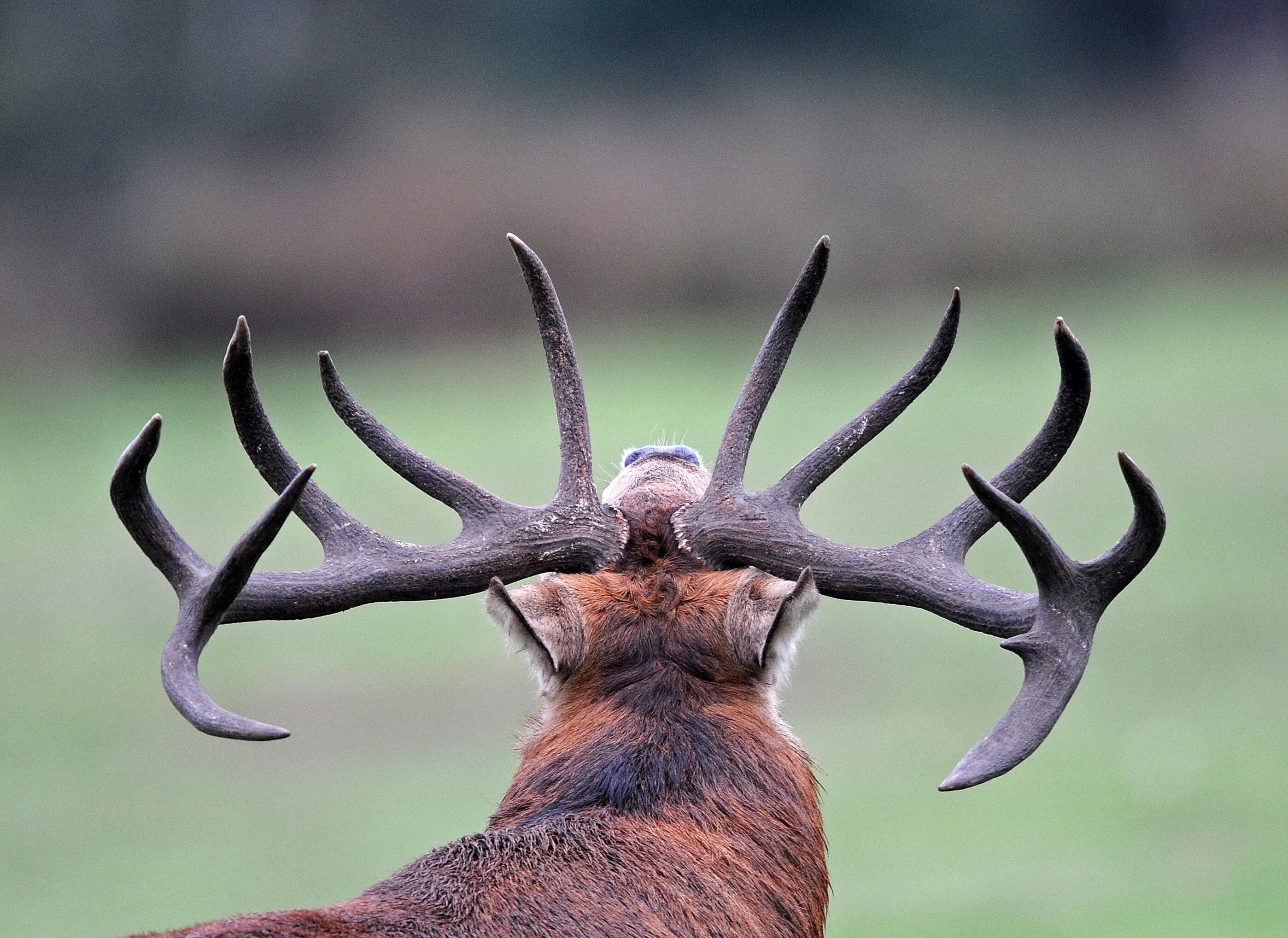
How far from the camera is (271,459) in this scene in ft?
12.5

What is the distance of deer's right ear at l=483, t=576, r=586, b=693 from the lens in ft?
11.3

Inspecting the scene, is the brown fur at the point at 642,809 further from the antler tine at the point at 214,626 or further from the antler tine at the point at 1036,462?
the antler tine at the point at 1036,462

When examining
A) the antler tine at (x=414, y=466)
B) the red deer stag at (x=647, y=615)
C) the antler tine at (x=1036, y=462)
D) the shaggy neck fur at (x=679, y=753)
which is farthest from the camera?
the antler tine at (x=414, y=466)

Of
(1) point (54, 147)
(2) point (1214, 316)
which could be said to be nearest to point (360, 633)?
(2) point (1214, 316)

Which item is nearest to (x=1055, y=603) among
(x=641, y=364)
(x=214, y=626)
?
(x=214, y=626)

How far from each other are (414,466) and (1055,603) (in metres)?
1.66

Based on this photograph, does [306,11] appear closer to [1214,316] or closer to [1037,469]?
[1214,316]

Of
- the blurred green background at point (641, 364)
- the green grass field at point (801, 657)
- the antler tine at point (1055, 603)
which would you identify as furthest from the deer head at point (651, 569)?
the blurred green background at point (641, 364)

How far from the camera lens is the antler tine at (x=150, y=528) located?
3.40m

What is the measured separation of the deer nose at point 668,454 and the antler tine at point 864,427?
420 millimetres

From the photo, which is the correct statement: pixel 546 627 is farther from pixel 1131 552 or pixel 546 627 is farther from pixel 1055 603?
pixel 1131 552

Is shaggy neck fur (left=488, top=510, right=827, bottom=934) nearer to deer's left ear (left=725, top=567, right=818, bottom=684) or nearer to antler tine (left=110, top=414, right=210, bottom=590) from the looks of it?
deer's left ear (left=725, top=567, right=818, bottom=684)

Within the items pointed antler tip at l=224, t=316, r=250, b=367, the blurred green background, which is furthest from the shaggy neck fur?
the blurred green background

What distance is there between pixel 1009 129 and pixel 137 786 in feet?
56.7
